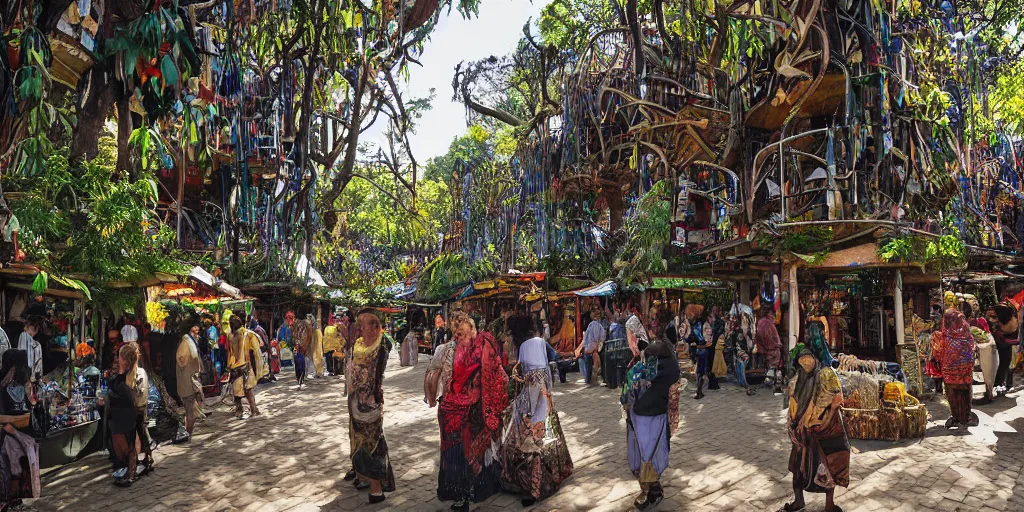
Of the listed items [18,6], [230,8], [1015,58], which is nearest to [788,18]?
[230,8]

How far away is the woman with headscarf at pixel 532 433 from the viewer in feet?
20.4

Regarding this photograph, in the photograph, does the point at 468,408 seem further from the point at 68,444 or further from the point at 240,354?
the point at 240,354

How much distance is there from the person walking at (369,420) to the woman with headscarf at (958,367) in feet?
22.3

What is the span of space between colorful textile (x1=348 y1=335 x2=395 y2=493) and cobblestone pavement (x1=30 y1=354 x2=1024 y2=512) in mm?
344

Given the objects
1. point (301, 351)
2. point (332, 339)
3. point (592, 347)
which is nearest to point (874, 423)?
point (592, 347)

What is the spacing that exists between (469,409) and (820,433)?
2.80m

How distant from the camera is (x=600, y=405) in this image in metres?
11.9

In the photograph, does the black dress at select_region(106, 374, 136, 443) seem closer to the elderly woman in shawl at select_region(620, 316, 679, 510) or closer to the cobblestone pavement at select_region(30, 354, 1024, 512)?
the cobblestone pavement at select_region(30, 354, 1024, 512)

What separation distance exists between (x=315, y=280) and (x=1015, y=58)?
2285 centimetres

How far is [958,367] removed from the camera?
8.43 m

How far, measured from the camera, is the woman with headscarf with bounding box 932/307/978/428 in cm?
845

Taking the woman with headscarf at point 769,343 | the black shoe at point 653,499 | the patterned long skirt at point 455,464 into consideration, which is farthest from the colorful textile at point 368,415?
the woman with headscarf at point 769,343

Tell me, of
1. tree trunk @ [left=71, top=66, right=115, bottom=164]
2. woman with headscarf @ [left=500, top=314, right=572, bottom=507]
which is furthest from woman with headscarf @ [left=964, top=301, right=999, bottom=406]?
tree trunk @ [left=71, top=66, right=115, bottom=164]

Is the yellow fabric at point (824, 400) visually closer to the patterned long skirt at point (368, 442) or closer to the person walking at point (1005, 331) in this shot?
the patterned long skirt at point (368, 442)
